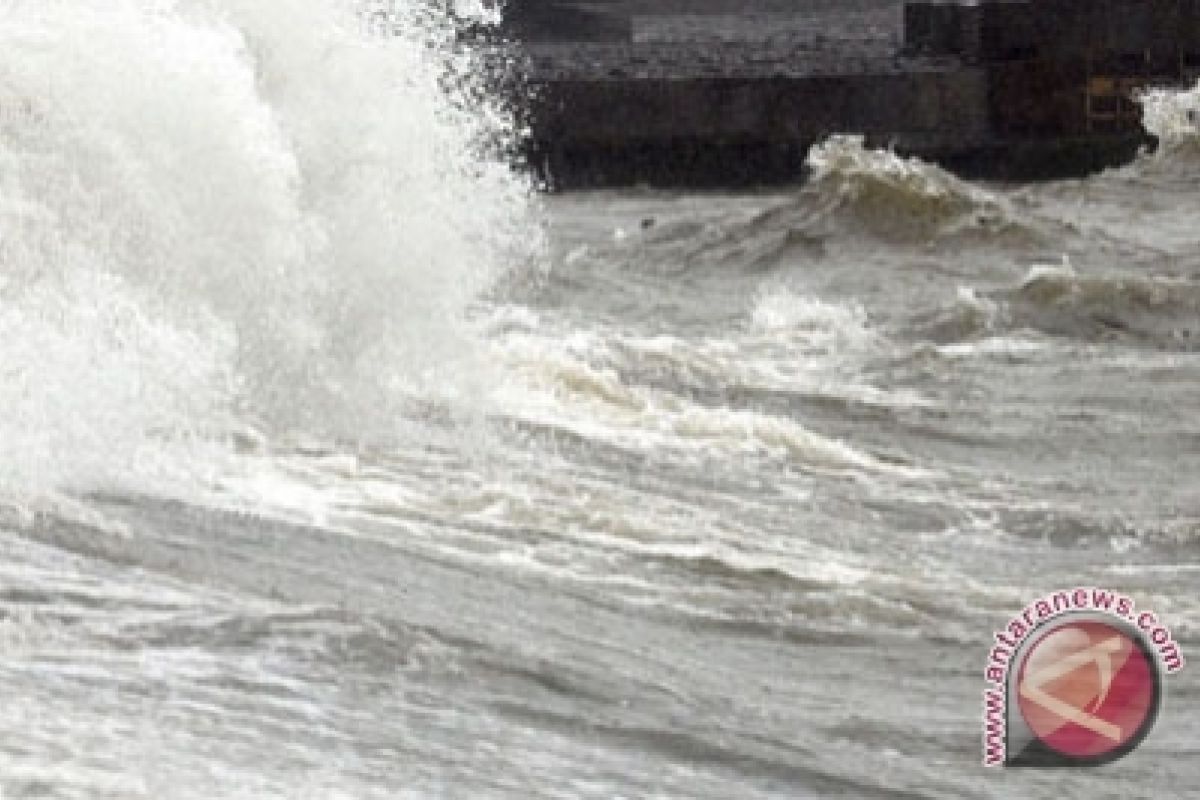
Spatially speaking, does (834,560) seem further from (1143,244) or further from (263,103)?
(1143,244)

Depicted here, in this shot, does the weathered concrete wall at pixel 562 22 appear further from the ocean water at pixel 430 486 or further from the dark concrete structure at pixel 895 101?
the ocean water at pixel 430 486

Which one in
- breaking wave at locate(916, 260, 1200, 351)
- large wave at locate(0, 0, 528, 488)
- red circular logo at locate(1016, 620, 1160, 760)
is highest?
large wave at locate(0, 0, 528, 488)

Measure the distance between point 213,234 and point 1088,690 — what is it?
4.19 m

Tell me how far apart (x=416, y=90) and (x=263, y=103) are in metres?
1.76

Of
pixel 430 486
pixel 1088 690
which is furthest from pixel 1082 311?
pixel 1088 690

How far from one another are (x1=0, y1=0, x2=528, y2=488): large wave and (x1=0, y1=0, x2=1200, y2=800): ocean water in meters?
0.02

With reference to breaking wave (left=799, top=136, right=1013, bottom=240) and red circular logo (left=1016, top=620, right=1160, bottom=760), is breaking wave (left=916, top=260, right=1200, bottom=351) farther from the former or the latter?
red circular logo (left=1016, top=620, right=1160, bottom=760)

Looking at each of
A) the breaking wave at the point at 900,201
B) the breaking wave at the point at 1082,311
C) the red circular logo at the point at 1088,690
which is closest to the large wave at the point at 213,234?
the red circular logo at the point at 1088,690

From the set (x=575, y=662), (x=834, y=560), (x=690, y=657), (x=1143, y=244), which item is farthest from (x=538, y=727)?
(x=1143, y=244)

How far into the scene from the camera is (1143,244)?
21297 millimetres

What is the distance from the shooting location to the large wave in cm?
752

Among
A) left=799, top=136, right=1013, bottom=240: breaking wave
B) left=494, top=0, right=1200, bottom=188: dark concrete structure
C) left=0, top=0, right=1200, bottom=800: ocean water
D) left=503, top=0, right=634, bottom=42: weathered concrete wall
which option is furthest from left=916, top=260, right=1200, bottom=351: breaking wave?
left=503, top=0, right=634, bottom=42: weathered concrete wall

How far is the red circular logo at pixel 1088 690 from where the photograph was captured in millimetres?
5582

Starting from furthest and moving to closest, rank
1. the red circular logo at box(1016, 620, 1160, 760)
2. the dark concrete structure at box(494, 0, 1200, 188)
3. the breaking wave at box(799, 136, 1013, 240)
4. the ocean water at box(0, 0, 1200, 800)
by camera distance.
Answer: the dark concrete structure at box(494, 0, 1200, 188) → the breaking wave at box(799, 136, 1013, 240) → the red circular logo at box(1016, 620, 1160, 760) → the ocean water at box(0, 0, 1200, 800)
